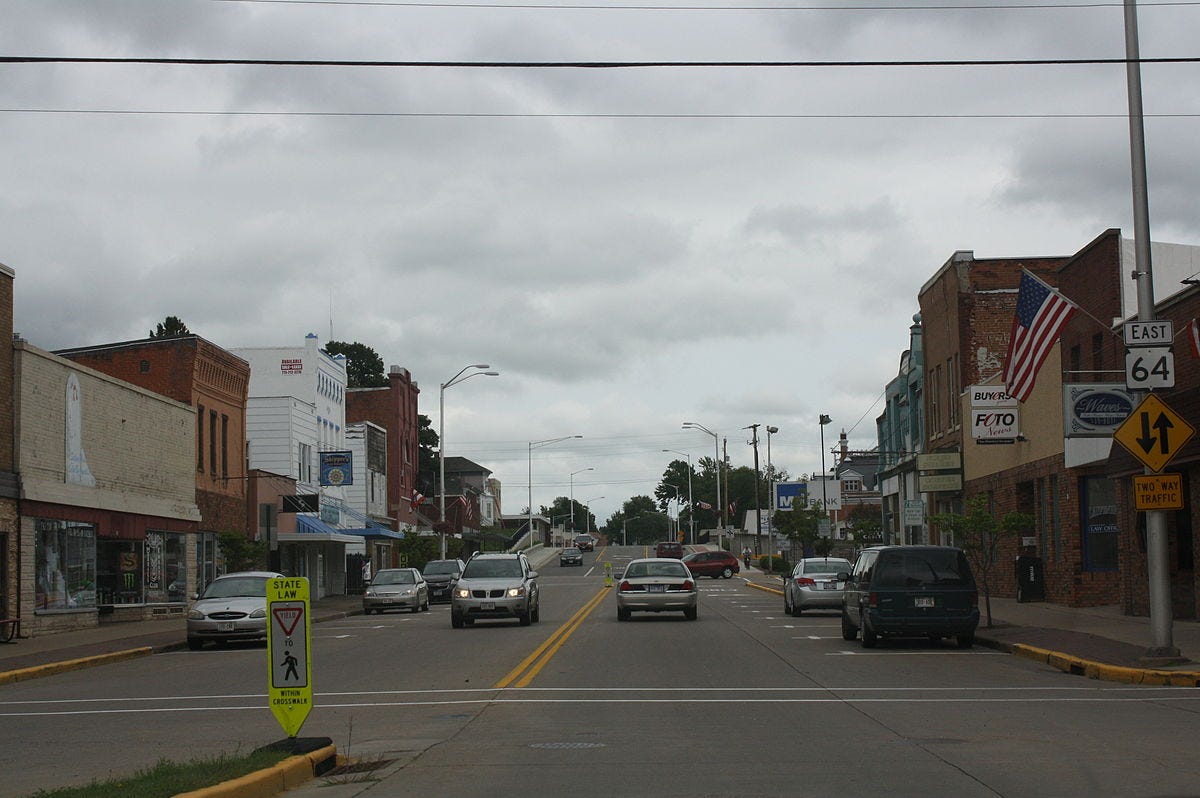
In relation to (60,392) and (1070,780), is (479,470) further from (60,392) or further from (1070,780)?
(1070,780)

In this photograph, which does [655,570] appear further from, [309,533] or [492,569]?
[309,533]

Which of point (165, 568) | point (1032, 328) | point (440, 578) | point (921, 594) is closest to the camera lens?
point (921, 594)

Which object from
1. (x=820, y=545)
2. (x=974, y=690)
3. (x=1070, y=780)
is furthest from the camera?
(x=820, y=545)

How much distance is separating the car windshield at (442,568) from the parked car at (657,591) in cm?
1930

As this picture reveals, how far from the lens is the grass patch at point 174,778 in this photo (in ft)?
29.7

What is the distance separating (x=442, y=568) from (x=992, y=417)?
77.0ft

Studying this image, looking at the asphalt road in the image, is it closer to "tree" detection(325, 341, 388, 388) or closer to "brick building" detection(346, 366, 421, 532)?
"brick building" detection(346, 366, 421, 532)

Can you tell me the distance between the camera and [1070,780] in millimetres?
9961

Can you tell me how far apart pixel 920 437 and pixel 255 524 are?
25156 mm

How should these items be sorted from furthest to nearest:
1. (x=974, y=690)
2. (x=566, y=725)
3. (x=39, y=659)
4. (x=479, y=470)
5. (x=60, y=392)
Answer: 1. (x=479, y=470)
2. (x=60, y=392)
3. (x=39, y=659)
4. (x=974, y=690)
5. (x=566, y=725)

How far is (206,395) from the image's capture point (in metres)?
44.8

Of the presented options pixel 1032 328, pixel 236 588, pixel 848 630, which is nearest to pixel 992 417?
pixel 1032 328

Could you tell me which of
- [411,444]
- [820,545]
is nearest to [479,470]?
[411,444]

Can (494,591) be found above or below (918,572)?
below
